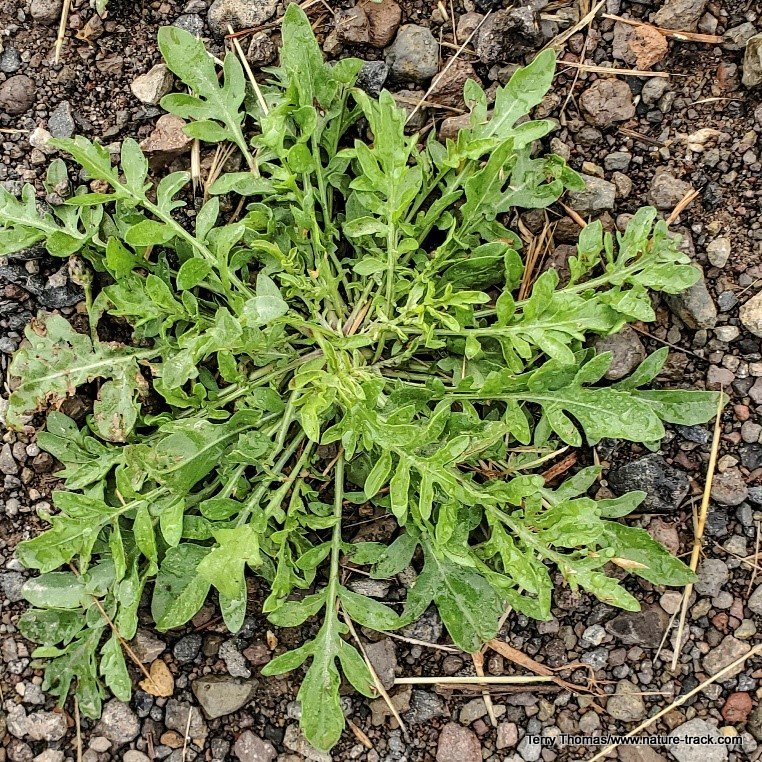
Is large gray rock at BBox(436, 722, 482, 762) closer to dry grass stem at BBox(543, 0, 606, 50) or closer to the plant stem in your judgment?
the plant stem

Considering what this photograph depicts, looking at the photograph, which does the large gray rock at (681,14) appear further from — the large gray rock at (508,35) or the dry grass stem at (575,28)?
the large gray rock at (508,35)

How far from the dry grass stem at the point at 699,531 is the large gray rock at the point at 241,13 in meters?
2.40

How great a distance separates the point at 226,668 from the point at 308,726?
16.5 inches

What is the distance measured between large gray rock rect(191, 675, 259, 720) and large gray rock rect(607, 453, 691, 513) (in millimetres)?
1668

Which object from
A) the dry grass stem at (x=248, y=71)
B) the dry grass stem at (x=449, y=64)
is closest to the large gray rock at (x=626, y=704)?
the dry grass stem at (x=449, y=64)

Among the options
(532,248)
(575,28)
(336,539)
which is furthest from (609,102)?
(336,539)

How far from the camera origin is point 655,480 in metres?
3.04

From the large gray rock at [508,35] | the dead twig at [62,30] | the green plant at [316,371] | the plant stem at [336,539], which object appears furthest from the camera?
the dead twig at [62,30]

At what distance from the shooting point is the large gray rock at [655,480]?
3.04 m

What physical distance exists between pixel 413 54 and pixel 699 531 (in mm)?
2193

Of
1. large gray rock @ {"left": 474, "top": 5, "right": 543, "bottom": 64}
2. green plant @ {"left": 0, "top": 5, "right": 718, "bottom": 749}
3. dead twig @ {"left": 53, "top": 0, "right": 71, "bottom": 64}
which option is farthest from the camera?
dead twig @ {"left": 53, "top": 0, "right": 71, "bottom": 64}

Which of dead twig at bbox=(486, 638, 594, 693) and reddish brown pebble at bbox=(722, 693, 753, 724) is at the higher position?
dead twig at bbox=(486, 638, 594, 693)

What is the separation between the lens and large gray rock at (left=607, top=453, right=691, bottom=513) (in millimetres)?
3039

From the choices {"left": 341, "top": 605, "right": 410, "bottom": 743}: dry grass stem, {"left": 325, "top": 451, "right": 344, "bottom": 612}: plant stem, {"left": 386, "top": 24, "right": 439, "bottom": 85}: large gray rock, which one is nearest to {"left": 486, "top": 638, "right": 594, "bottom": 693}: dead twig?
{"left": 341, "top": 605, "right": 410, "bottom": 743}: dry grass stem
